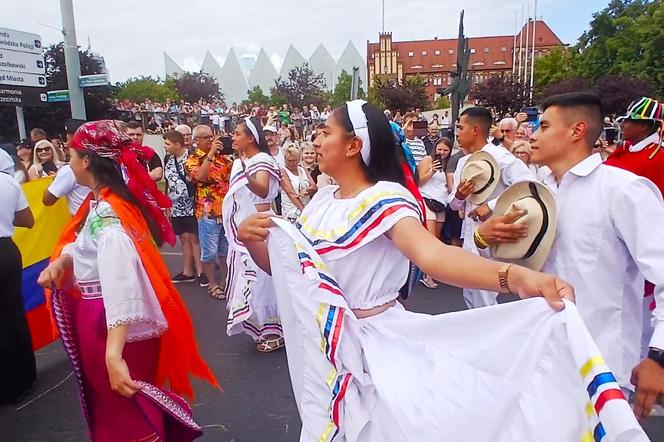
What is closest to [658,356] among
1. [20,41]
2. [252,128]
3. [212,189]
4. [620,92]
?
[252,128]

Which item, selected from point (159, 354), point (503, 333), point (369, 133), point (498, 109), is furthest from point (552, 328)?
Answer: point (498, 109)

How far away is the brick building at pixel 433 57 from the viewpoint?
327 ft

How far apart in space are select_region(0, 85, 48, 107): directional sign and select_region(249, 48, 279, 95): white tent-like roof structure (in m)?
87.5

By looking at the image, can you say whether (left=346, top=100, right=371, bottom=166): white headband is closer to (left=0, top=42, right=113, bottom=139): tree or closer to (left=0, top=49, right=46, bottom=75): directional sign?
(left=0, top=49, right=46, bottom=75): directional sign

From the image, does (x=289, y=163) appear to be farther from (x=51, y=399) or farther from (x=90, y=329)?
(x=90, y=329)

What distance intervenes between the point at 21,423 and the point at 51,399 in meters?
0.33

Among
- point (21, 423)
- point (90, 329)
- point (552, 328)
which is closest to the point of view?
point (552, 328)

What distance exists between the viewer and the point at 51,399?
153 inches

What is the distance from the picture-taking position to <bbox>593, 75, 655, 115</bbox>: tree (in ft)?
86.7

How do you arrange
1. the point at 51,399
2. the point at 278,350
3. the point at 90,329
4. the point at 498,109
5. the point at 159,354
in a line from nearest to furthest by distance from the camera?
the point at 90,329 < the point at 159,354 < the point at 51,399 < the point at 278,350 < the point at 498,109

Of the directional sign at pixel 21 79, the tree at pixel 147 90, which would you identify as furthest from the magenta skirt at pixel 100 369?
the tree at pixel 147 90

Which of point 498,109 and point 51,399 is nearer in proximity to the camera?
point 51,399

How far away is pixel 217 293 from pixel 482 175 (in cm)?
341

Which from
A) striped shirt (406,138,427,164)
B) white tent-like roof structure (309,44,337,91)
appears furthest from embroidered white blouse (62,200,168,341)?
white tent-like roof structure (309,44,337,91)
